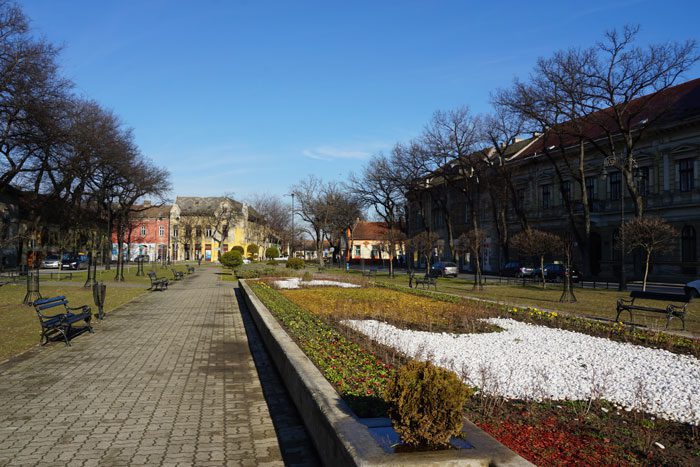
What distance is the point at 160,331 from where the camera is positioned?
13.3 m

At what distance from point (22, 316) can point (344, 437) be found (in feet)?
48.4

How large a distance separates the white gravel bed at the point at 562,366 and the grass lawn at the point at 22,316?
6742 millimetres

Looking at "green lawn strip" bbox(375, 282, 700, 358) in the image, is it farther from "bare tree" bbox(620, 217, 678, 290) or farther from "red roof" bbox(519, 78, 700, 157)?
"red roof" bbox(519, 78, 700, 157)

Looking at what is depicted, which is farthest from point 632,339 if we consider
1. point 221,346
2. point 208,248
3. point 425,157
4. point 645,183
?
point 208,248

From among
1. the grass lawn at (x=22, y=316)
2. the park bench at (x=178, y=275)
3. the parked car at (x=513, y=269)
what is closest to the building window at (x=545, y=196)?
the parked car at (x=513, y=269)

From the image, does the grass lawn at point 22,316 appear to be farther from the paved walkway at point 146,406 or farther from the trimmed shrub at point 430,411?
the trimmed shrub at point 430,411

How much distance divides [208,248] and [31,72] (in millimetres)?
75697

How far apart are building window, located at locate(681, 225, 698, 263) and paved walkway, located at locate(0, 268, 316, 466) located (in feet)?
114

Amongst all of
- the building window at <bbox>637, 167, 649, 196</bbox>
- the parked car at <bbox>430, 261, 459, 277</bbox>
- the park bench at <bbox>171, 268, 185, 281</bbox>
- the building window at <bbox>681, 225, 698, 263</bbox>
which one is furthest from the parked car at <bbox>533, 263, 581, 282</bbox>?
the park bench at <bbox>171, 268, 185, 281</bbox>

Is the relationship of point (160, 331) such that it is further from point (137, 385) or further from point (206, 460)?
point (206, 460)

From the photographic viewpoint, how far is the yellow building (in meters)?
90.4

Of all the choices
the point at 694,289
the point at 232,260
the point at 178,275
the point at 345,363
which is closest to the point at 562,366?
the point at 345,363

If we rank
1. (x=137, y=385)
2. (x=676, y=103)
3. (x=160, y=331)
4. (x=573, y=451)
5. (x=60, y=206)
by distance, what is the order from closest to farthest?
(x=573, y=451) < (x=137, y=385) < (x=160, y=331) < (x=676, y=103) < (x=60, y=206)

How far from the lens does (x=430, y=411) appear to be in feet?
12.5
